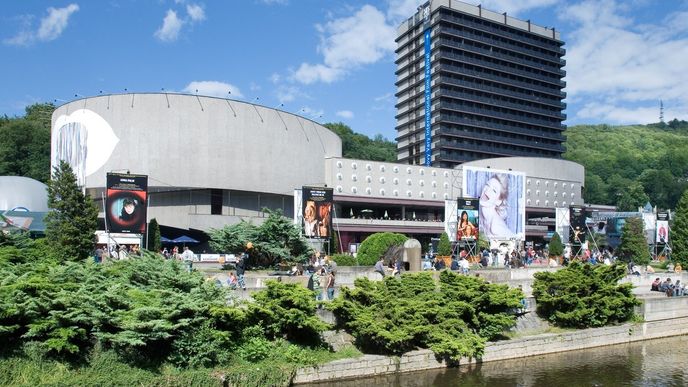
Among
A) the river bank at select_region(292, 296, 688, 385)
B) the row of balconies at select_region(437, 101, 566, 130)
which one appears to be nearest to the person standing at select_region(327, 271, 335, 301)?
the river bank at select_region(292, 296, 688, 385)

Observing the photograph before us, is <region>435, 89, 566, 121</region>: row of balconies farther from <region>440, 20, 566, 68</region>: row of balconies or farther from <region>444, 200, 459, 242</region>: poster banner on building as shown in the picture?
<region>444, 200, 459, 242</region>: poster banner on building

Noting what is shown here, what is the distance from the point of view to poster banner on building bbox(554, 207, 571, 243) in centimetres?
5138

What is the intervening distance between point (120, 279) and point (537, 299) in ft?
61.0

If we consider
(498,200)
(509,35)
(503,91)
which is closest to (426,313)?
(498,200)

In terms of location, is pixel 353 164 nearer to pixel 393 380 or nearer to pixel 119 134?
pixel 119 134

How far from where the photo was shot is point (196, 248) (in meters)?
64.8

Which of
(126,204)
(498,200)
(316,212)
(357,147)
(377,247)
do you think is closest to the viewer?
(126,204)

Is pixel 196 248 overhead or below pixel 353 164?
below

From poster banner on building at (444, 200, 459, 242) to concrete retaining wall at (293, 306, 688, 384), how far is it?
17820mm

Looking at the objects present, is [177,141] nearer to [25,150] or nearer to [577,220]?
[577,220]

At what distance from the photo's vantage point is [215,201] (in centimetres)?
6412

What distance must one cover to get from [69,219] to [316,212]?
1510 centimetres

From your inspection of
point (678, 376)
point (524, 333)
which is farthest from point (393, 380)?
point (678, 376)

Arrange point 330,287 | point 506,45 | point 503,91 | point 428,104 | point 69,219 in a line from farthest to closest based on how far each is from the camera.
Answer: point 506,45 < point 503,91 < point 428,104 < point 69,219 < point 330,287
